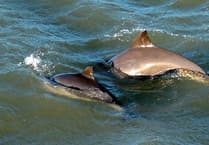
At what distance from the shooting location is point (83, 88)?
9.43 metres

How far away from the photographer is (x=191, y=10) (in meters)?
15.4

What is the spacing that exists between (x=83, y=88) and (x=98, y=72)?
A: 5.00ft

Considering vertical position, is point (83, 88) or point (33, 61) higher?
point (33, 61)

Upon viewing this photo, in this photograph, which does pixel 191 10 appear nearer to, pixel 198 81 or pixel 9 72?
pixel 198 81

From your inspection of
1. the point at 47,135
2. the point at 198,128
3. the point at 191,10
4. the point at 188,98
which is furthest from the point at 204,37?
the point at 47,135

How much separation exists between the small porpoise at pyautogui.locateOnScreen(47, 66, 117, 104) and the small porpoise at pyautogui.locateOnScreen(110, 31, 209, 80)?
1260 mm

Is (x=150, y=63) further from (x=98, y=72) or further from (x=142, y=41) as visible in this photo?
(x=98, y=72)

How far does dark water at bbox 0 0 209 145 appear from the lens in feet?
27.7

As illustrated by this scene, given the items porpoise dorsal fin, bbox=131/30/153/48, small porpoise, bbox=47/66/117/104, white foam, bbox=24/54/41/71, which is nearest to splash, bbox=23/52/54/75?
white foam, bbox=24/54/41/71

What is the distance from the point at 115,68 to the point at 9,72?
1971mm

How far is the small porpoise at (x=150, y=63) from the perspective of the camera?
10.6m

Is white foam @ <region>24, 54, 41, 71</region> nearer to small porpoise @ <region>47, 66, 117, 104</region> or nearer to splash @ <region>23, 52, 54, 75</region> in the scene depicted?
splash @ <region>23, 52, 54, 75</region>

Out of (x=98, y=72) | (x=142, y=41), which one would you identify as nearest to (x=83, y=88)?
(x=98, y=72)

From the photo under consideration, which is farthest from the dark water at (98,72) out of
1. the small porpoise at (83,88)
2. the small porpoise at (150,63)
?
the small porpoise at (150,63)
